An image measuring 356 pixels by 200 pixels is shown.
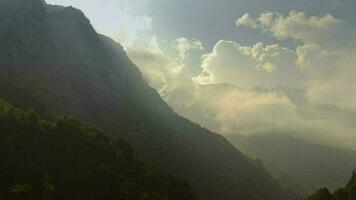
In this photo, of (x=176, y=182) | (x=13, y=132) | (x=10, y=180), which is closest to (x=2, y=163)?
(x=10, y=180)

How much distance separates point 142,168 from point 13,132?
46.9 metres

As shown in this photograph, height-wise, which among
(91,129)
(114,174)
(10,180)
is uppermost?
(91,129)

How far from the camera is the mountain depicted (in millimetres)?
136000

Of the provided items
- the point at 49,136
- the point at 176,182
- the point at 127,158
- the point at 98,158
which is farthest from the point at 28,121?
the point at 176,182

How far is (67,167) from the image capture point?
492 ft

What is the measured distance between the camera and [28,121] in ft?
535

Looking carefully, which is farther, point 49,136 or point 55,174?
point 49,136

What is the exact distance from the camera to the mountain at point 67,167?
136 m

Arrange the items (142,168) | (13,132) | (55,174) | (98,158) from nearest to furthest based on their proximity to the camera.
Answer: (55,174)
(13,132)
(98,158)
(142,168)

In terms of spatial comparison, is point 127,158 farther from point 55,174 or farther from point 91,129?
point 55,174

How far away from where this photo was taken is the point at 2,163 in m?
139

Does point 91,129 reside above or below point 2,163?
above

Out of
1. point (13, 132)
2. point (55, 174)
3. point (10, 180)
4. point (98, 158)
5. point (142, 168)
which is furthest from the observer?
point (142, 168)

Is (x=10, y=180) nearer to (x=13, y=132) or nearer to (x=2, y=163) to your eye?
(x=2, y=163)
